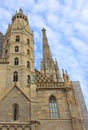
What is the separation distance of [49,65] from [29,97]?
28.5 meters

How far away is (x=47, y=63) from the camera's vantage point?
56719 mm

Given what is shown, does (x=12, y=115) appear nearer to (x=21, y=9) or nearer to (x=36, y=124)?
(x=36, y=124)

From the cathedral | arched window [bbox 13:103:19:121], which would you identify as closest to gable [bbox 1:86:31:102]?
the cathedral

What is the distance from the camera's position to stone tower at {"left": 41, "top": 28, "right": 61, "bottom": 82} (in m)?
51.2

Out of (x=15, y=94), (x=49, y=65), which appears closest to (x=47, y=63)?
(x=49, y=65)

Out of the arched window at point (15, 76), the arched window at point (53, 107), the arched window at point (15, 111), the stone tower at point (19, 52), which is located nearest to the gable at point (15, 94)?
the stone tower at point (19, 52)

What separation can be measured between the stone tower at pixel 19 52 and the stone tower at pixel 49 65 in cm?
1464

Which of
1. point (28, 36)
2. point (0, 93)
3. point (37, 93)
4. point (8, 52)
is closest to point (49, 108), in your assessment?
point (37, 93)

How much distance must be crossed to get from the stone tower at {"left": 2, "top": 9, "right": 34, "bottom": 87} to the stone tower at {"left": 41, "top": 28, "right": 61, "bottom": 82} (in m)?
14.6

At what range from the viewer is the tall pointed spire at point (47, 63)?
5128 centimetres

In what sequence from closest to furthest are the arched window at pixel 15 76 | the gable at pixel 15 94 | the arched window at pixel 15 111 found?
the arched window at pixel 15 111 < the gable at pixel 15 94 < the arched window at pixel 15 76

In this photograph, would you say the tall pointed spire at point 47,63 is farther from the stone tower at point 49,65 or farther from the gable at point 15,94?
the gable at point 15,94

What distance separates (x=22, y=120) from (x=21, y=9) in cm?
2511

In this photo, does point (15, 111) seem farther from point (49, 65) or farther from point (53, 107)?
point (49, 65)
